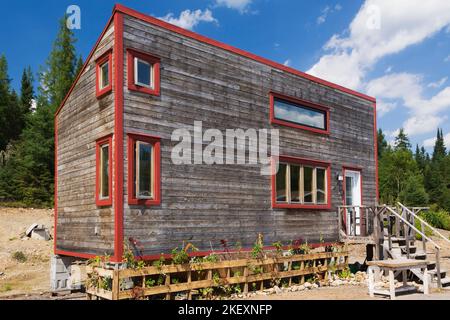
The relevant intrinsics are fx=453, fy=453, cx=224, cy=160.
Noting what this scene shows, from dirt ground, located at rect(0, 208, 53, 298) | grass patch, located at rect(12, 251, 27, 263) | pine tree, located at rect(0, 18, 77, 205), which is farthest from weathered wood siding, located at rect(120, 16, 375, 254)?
pine tree, located at rect(0, 18, 77, 205)

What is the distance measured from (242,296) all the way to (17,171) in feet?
99.2

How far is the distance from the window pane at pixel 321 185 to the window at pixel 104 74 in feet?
25.4

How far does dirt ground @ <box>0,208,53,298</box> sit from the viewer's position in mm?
16516

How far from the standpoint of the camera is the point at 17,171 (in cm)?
3622

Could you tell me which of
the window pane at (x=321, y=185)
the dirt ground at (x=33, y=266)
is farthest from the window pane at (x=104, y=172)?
the window pane at (x=321, y=185)

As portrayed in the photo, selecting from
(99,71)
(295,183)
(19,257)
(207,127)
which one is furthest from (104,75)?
(19,257)

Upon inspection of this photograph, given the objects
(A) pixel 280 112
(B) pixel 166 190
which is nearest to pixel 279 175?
(A) pixel 280 112

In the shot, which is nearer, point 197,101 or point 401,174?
point 197,101

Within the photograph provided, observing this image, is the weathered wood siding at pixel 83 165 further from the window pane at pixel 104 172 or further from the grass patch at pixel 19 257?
the grass patch at pixel 19 257

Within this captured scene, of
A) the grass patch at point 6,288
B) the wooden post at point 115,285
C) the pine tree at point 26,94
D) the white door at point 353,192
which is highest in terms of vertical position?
the pine tree at point 26,94

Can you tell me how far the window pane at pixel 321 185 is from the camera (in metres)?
15.4

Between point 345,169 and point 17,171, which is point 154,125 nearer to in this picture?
point 345,169

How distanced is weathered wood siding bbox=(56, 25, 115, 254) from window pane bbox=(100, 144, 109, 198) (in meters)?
0.34

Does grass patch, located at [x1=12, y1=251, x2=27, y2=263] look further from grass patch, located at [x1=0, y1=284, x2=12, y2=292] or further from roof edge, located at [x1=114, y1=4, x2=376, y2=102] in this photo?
roof edge, located at [x1=114, y1=4, x2=376, y2=102]
